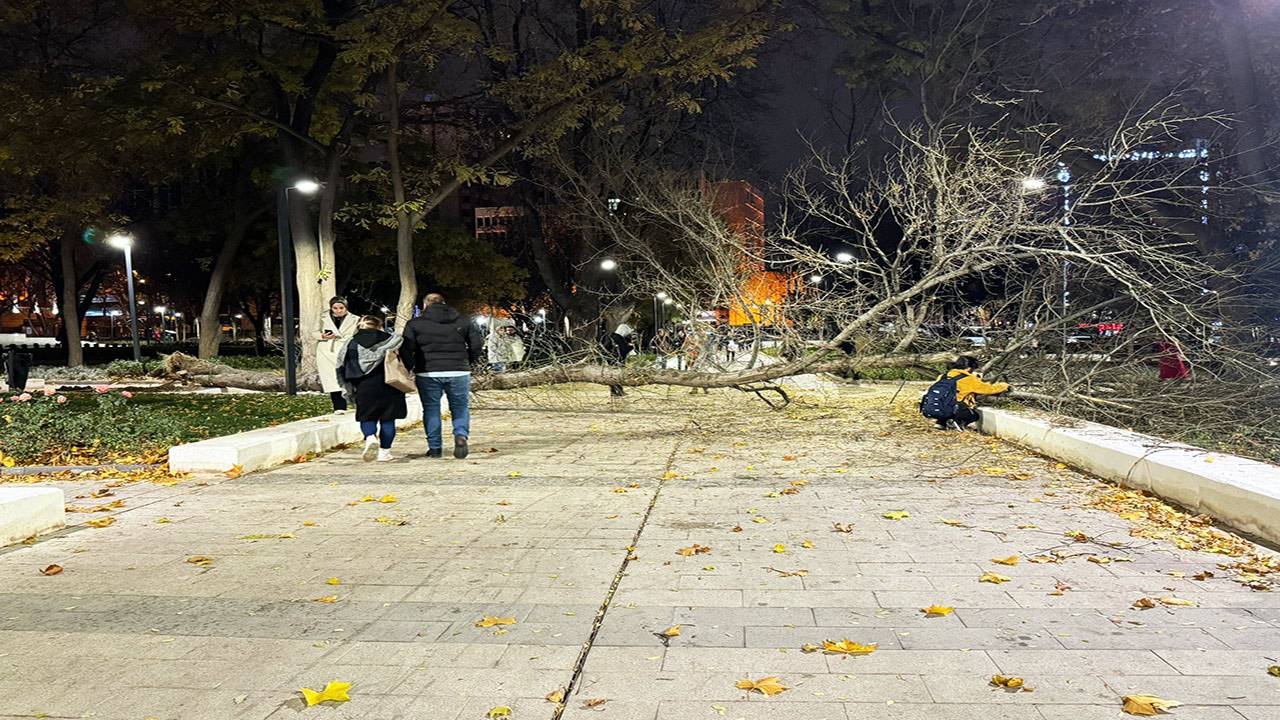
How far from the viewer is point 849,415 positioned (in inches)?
551

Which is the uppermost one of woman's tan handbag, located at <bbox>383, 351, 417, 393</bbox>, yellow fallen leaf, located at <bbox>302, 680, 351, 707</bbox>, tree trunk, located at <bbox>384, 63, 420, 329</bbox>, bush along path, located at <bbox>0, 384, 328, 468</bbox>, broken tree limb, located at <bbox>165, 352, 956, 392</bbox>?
tree trunk, located at <bbox>384, 63, 420, 329</bbox>

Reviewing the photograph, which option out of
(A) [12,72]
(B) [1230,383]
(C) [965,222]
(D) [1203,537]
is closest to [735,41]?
(C) [965,222]

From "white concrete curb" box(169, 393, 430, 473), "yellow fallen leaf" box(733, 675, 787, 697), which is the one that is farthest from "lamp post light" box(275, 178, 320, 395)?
"yellow fallen leaf" box(733, 675, 787, 697)

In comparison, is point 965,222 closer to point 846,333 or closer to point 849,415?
point 846,333

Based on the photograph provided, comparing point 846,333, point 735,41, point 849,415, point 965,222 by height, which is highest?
point 735,41

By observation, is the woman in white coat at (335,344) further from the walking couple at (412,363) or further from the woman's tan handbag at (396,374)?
the woman's tan handbag at (396,374)

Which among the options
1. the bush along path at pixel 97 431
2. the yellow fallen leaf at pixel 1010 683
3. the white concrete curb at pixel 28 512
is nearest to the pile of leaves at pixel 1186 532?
the yellow fallen leaf at pixel 1010 683

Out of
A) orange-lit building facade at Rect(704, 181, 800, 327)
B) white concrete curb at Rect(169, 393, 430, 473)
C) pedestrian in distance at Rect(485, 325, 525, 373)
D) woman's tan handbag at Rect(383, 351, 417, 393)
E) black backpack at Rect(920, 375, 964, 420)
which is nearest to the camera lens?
white concrete curb at Rect(169, 393, 430, 473)

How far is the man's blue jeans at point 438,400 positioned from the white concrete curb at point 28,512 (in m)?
3.42

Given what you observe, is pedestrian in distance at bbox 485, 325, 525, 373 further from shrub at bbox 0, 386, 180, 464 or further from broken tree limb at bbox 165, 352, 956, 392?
shrub at bbox 0, 386, 180, 464

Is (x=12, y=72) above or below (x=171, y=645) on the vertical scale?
above

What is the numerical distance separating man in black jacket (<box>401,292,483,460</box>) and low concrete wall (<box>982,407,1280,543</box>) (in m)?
5.99

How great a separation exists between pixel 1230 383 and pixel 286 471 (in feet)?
32.6

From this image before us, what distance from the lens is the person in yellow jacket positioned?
11.3m
